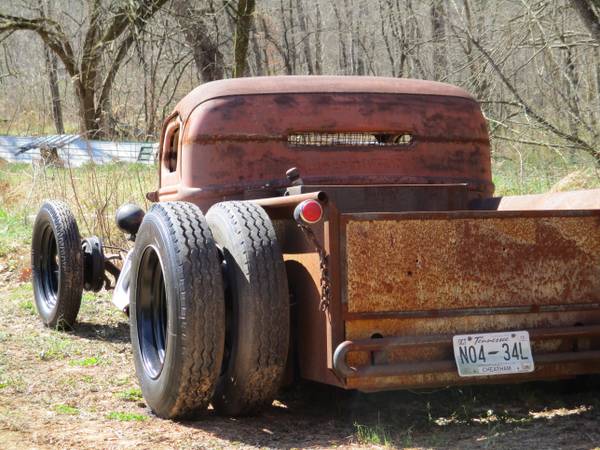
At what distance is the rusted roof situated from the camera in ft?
16.7

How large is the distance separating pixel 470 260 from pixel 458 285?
12cm

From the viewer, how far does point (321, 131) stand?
5.13 metres

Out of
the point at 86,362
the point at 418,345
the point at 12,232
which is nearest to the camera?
the point at 418,345

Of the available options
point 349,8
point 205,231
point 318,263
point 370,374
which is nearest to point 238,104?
point 205,231

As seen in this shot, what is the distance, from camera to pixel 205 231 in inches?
157

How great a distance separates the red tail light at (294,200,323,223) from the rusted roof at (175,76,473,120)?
5.37ft

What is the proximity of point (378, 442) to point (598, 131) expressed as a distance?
7634mm

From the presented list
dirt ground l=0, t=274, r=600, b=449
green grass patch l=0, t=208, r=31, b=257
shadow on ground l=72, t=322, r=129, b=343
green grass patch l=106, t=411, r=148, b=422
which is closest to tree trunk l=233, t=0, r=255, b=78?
green grass patch l=0, t=208, r=31, b=257

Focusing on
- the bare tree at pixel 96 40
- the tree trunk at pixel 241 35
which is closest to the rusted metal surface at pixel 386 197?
the bare tree at pixel 96 40

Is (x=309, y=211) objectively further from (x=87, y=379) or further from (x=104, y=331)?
(x=104, y=331)

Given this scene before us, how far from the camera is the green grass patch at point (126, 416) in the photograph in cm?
424

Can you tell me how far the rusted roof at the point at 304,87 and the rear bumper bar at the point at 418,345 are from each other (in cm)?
199

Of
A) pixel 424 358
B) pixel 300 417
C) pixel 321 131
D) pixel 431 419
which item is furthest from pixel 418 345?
pixel 321 131

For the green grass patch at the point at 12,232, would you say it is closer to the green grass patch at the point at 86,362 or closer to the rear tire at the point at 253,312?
the green grass patch at the point at 86,362
